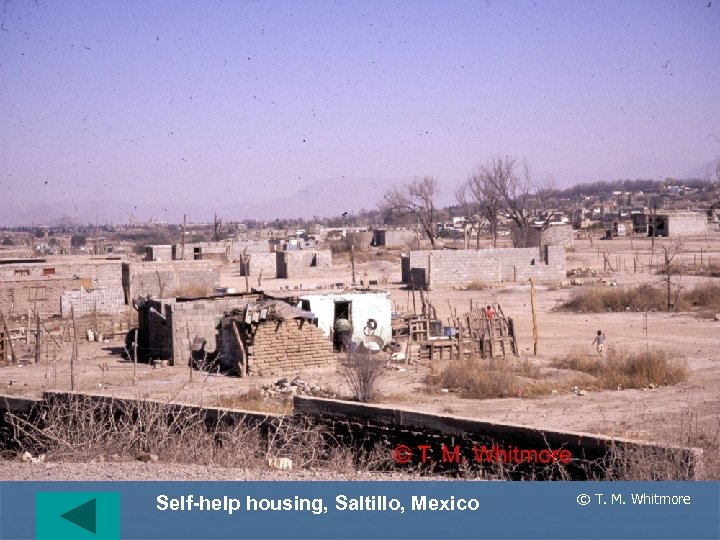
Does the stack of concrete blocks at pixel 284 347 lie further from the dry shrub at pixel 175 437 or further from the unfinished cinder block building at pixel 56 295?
the unfinished cinder block building at pixel 56 295

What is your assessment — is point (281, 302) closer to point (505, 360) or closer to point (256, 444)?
point (505, 360)

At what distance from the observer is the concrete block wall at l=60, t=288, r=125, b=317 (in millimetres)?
26953

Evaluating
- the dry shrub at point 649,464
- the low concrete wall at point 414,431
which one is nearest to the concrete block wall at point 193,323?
the low concrete wall at point 414,431

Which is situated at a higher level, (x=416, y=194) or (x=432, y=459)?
(x=416, y=194)

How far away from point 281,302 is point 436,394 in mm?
4537

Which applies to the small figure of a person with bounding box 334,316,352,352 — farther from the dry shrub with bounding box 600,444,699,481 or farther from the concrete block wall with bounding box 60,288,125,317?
the dry shrub with bounding box 600,444,699,481

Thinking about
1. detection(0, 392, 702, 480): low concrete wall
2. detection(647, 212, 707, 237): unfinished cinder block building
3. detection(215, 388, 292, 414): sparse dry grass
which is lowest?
detection(215, 388, 292, 414): sparse dry grass

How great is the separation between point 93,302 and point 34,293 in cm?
179

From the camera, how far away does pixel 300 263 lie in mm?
43562

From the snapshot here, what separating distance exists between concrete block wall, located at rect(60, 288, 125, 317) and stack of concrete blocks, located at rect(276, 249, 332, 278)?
15.3 meters

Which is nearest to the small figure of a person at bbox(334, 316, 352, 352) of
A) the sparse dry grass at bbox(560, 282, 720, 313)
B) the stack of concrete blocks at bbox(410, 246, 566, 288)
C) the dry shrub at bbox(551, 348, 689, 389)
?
the dry shrub at bbox(551, 348, 689, 389)

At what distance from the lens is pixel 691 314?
2536cm
